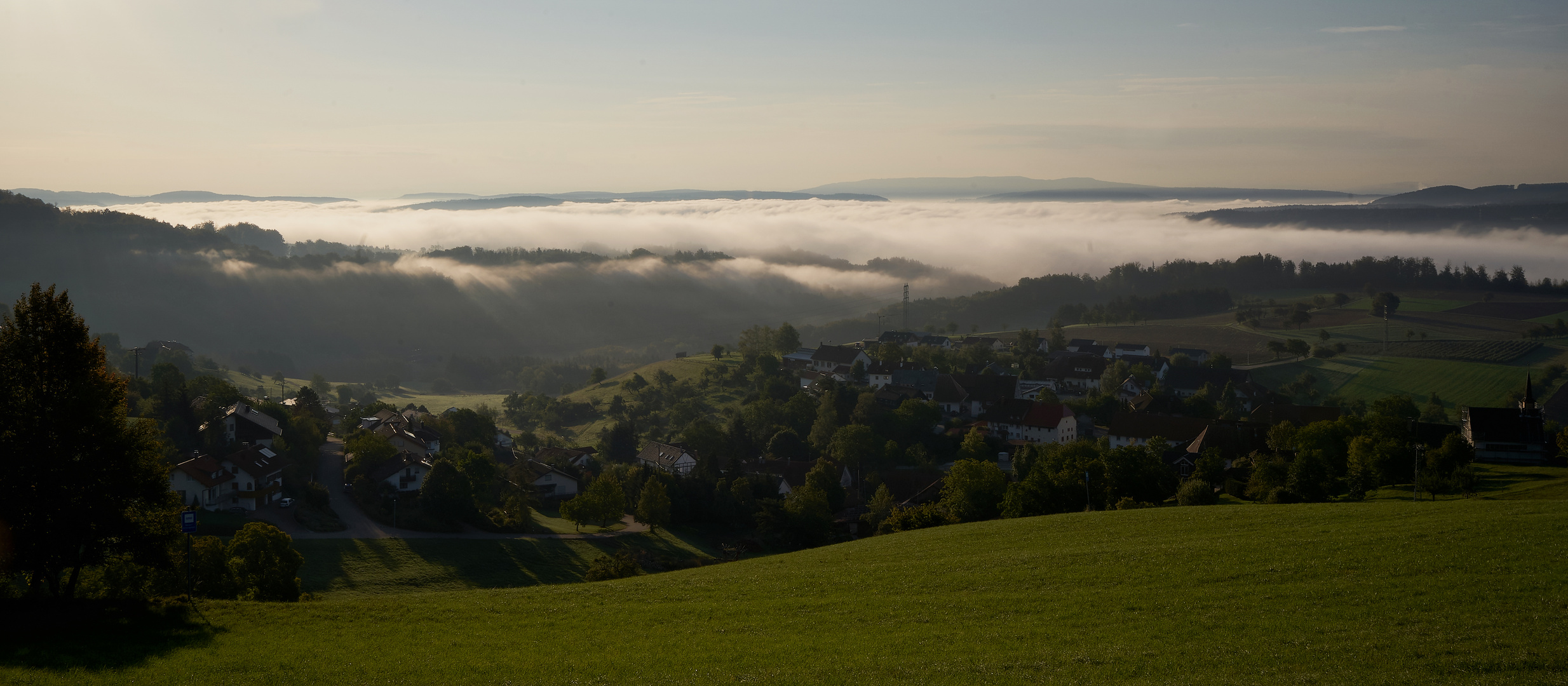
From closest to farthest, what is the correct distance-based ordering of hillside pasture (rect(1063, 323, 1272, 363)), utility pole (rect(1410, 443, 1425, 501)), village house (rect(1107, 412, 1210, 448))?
1. utility pole (rect(1410, 443, 1425, 501))
2. village house (rect(1107, 412, 1210, 448))
3. hillside pasture (rect(1063, 323, 1272, 363))

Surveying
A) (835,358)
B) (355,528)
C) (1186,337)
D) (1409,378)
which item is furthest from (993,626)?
(1186,337)

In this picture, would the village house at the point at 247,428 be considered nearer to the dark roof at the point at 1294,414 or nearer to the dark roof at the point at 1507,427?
the dark roof at the point at 1294,414

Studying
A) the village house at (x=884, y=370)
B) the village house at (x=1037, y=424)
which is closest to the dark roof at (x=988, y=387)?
the village house at (x=1037, y=424)

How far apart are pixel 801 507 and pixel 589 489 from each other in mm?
13385

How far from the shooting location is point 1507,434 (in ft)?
167

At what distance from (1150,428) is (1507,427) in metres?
23.6

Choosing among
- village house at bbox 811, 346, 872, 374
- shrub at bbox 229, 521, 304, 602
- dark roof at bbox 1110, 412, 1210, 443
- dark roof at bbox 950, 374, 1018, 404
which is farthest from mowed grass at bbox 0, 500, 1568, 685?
village house at bbox 811, 346, 872, 374

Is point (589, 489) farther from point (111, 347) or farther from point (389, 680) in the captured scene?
point (111, 347)

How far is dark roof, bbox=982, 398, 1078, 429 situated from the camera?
79062 millimetres

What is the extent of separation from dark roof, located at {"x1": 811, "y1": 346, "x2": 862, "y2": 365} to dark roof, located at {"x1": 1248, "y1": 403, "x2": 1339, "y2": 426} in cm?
4712

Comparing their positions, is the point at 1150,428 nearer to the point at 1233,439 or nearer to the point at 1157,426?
the point at 1157,426

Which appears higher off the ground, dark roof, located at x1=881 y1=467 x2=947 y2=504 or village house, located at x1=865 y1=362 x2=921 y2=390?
village house, located at x1=865 y1=362 x2=921 y2=390

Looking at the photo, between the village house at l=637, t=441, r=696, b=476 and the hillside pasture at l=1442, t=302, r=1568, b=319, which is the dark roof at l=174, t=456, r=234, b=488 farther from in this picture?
the hillside pasture at l=1442, t=302, r=1568, b=319

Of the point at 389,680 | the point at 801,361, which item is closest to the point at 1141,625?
the point at 389,680
